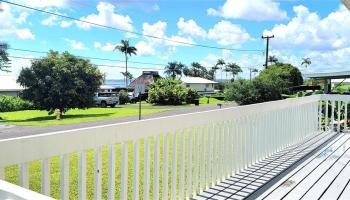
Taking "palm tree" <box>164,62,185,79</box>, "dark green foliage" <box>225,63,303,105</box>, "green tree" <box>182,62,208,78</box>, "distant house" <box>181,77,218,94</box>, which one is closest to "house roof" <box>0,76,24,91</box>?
"dark green foliage" <box>225,63,303,105</box>

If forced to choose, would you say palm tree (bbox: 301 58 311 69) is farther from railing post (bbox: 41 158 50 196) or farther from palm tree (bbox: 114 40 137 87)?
railing post (bbox: 41 158 50 196)

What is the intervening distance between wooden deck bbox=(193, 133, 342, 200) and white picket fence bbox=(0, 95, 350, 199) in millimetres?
131

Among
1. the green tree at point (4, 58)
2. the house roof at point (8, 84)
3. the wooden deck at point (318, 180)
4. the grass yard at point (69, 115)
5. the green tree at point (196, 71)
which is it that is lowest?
the grass yard at point (69, 115)

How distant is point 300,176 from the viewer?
152 inches

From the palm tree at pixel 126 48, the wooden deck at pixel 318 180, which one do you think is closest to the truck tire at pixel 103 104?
the palm tree at pixel 126 48

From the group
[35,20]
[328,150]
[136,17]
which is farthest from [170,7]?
[328,150]

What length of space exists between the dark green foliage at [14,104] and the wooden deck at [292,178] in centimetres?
3139

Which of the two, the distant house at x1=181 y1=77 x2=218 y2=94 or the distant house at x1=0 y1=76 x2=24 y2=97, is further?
the distant house at x1=181 y1=77 x2=218 y2=94

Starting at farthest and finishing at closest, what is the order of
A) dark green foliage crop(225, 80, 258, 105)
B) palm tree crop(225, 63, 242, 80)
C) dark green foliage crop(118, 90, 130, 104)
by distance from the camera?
palm tree crop(225, 63, 242, 80)
dark green foliage crop(118, 90, 130, 104)
dark green foliage crop(225, 80, 258, 105)

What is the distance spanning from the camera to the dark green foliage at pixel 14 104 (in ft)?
107

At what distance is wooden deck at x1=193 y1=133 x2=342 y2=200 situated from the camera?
10.7 feet

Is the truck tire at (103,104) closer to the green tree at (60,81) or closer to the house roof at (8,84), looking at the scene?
the green tree at (60,81)

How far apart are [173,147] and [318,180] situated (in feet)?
5.64

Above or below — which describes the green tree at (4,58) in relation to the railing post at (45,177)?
above
